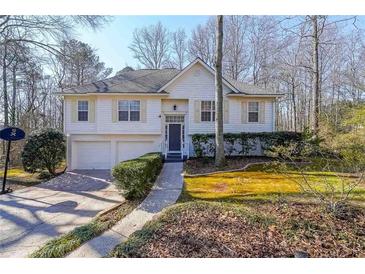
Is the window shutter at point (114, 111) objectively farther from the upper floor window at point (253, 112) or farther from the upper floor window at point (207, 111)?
the upper floor window at point (253, 112)

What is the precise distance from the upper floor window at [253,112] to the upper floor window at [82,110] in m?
10.0

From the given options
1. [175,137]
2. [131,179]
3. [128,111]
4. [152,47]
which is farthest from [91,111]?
[152,47]

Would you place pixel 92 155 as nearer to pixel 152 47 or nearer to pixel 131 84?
pixel 131 84

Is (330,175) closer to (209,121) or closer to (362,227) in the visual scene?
(362,227)

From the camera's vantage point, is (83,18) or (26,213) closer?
(26,213)

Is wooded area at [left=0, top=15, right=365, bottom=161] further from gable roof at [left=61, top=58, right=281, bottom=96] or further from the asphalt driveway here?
the asphalt driveway

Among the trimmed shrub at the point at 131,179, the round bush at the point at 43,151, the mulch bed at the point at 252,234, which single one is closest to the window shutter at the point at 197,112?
the round bush at the point at 43,151

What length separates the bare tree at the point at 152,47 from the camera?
105 feet

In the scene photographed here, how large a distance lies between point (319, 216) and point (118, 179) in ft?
17.9

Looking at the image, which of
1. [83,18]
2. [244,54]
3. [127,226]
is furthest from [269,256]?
[244,54]

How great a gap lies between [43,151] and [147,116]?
579 cm

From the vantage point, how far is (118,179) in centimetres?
779

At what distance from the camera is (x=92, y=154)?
1534 cm
